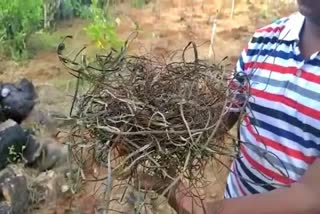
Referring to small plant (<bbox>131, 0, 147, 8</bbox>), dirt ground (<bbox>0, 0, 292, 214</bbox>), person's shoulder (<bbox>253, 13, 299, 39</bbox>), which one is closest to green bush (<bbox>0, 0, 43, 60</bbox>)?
dirt ground (<bbox>0, 0, 292, 214</bbox>)

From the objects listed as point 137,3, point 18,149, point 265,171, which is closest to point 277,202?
point 265,171

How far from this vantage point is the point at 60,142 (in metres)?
2.88

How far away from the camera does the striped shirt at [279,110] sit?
1.37 meters

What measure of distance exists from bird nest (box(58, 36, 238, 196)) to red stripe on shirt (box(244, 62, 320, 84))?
24 cm

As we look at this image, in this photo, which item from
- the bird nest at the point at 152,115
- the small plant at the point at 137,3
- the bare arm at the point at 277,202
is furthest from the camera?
the small plant at the point at 137,3

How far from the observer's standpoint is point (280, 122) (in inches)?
56.1

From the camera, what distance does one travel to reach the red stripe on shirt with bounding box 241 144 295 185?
141cm

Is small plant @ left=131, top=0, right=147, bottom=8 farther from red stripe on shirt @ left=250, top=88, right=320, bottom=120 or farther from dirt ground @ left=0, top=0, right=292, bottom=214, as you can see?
red stripe on shirt @ left=250, top=88, right=320, bottom=120

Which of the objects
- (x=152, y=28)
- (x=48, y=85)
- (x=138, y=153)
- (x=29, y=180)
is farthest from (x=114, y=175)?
(x=152, y=28)

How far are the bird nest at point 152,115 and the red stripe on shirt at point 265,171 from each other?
0.26 metres

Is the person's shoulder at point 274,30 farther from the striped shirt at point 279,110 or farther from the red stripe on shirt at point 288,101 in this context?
the red stripe on shirt at point 288,101

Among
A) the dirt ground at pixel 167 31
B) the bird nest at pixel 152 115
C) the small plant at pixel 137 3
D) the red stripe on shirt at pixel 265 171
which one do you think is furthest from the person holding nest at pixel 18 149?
the small plant at pixel 137 3

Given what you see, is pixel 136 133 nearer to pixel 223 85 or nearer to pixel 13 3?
pixel 223 85

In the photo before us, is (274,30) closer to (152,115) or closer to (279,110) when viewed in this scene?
(279,110)
